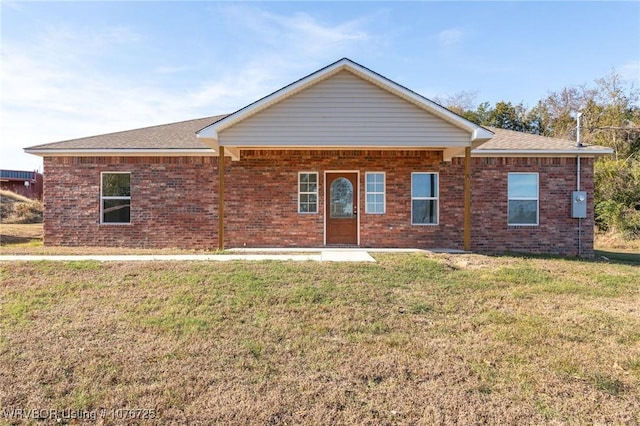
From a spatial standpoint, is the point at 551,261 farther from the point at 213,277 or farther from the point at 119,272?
the point at 119,272

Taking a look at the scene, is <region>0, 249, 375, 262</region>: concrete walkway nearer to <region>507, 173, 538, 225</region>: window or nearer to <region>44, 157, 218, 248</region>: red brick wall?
<region>44, 157, 218, 248</region>: red brick wall

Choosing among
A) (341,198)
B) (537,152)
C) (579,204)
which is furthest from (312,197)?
(579,204)

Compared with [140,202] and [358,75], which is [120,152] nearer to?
[140,202]

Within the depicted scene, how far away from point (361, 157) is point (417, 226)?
103 inches

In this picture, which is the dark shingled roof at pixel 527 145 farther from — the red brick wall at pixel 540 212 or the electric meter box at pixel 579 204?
the electric meter box at pixel 579 204

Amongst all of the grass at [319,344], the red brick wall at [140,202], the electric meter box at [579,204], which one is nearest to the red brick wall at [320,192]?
the red brick wall at [140,202]

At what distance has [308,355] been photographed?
13.7 ft

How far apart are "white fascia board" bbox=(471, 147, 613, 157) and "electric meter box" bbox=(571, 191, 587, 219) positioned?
1114 millimetres

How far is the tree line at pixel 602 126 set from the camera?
1714 centimetres

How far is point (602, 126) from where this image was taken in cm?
2588

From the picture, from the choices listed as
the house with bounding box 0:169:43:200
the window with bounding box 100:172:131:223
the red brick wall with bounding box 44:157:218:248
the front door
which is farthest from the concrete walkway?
the house with bounding box 0:169:43:200

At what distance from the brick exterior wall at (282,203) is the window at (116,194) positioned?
0.62 feet

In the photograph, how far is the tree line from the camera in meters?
17.1

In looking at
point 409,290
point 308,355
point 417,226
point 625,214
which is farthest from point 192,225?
point 625,214
